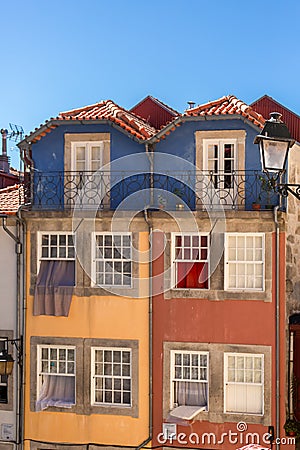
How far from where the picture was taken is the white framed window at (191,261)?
1551 centimetres

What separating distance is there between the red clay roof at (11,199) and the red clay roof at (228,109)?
4.91 metres

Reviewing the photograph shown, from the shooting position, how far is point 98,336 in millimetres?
15859

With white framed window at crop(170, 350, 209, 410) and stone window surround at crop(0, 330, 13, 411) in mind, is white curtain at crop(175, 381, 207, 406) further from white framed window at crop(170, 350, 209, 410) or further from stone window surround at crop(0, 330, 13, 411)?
stone window surround at crop(0, 330, 13, 411)

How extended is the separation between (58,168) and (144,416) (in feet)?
20.8

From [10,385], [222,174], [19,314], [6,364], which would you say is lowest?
[10,385]

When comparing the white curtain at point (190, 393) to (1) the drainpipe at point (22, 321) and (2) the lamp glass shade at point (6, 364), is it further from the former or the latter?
(2) the lamp glass shade at point (6, 364)

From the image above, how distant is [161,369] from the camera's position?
1549 cm

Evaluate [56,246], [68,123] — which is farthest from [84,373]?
[68,123]

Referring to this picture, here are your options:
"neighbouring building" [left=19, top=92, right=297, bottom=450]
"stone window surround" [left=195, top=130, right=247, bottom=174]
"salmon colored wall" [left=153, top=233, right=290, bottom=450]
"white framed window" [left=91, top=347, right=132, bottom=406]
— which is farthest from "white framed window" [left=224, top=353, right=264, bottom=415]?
"stone window surround" [left=195, top=130, right=247, bottom=174]

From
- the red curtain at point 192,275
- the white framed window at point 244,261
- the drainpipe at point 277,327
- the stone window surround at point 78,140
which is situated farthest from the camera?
the stone window surround at point 78,140

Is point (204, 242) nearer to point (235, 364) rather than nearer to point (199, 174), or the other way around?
point (199, 174)

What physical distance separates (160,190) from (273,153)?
8321mm

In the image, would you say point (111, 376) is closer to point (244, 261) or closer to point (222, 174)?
point (244, 261)

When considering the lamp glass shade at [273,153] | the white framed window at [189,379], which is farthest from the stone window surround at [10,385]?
the lamp glass shade at [273,153]
